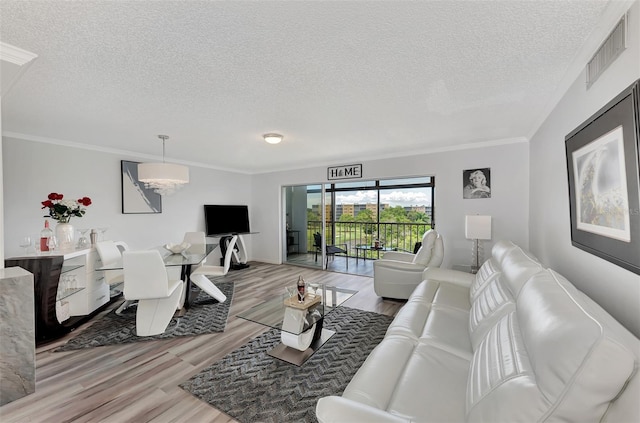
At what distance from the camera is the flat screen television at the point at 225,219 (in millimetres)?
5762

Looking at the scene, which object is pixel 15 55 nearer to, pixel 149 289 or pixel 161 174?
pixel 161 174

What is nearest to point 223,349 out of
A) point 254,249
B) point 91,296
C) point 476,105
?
point 91,296

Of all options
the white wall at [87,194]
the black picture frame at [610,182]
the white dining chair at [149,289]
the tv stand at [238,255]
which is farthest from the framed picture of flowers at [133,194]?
the black picture frame at [610,182]

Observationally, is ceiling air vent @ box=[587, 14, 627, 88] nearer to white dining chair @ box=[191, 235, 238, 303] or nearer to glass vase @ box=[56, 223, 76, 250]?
white dining chair @ box=[191, 235, 238, 303]

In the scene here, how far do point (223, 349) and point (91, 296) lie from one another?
206 centimetres

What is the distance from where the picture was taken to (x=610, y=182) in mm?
1369

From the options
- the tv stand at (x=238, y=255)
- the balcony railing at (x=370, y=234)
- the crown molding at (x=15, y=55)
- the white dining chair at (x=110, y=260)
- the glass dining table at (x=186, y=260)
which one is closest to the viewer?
the crown molding at (x=15, y=55)

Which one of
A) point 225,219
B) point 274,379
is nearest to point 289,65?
point 274,379

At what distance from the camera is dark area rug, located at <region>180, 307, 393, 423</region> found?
1.74 m

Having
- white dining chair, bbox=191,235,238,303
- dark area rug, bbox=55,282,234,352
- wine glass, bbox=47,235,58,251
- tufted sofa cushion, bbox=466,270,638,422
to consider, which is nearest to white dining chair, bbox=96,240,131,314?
dark area rug, bbox=55,282,234,352

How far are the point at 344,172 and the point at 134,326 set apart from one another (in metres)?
4.11

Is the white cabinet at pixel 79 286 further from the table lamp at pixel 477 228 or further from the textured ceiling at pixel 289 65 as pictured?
the table lamp at pixel 477 228

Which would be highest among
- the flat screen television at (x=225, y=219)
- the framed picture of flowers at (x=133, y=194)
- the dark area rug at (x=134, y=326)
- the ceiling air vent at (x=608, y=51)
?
the ceiling air vent at (x=608, y=51)

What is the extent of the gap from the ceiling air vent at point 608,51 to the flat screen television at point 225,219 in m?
5.90
